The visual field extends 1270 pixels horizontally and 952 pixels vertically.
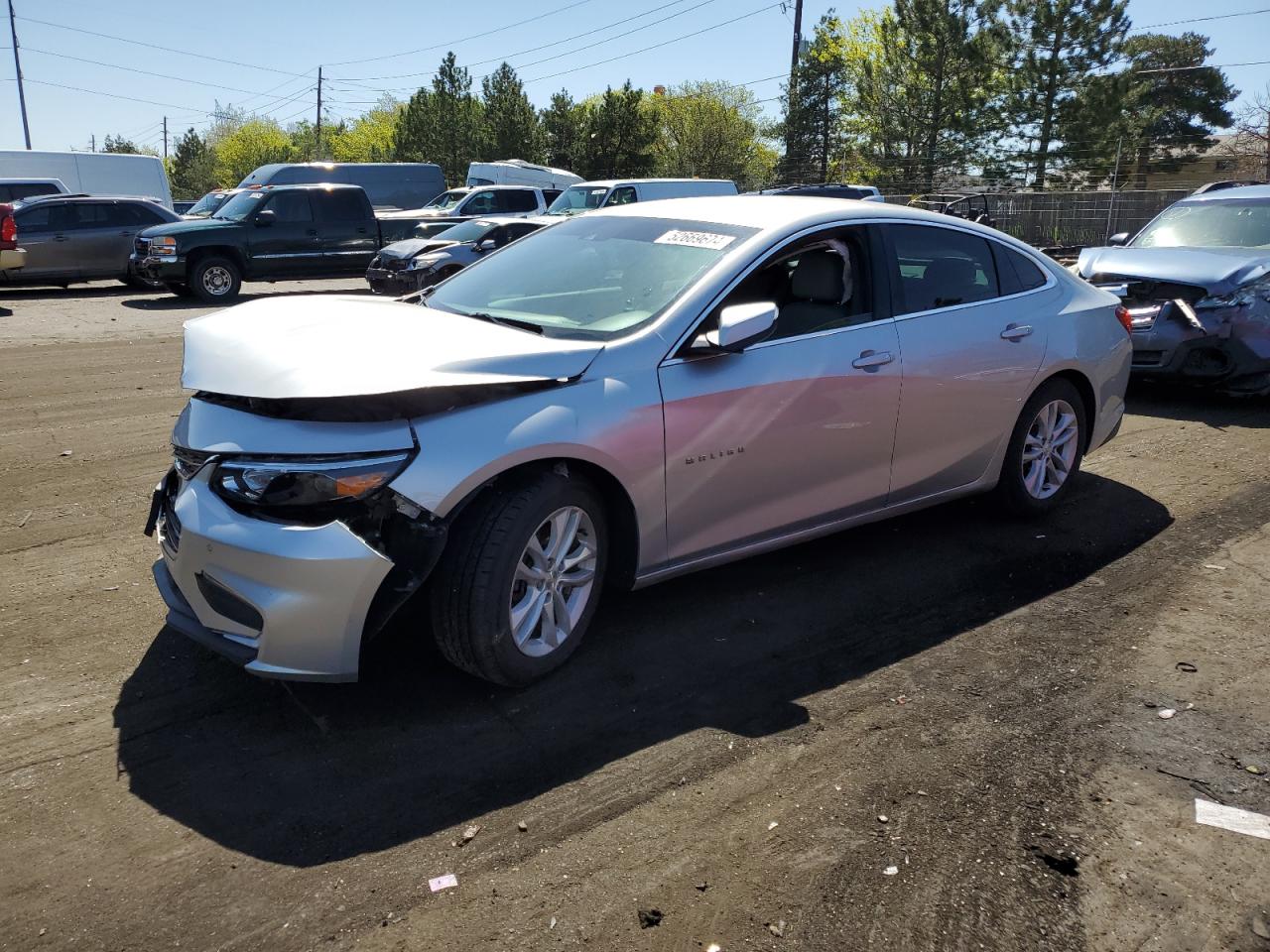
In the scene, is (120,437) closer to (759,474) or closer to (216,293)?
(759,474)

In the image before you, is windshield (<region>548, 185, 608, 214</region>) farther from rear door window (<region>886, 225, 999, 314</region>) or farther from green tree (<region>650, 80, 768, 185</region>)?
green tree (<region>650, 80, 768, 185</region>)

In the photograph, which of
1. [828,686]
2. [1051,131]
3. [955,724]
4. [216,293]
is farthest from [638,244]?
[1051,131]

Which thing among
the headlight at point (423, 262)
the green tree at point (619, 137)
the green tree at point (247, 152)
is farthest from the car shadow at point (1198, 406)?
the green tree at point (247, 152)

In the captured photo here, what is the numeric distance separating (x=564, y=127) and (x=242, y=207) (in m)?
33.7

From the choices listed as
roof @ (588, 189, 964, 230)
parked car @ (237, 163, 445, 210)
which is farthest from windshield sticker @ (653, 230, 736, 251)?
parked car @ (237, 163, 445, 210)

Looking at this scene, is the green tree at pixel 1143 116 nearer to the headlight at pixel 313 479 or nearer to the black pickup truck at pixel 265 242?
the black pickup truck at pixel 265 242

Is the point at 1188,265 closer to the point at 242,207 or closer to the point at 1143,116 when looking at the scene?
the point at 242,207

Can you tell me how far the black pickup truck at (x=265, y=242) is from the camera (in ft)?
55.0

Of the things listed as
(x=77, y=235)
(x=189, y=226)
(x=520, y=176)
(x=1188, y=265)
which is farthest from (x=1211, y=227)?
(x=520, y=176)

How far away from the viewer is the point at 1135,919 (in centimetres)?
265

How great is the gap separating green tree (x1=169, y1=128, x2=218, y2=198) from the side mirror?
92147 millimetres

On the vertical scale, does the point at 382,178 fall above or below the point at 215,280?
above

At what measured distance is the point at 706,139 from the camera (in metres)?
57.9

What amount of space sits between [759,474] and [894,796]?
1458 mm
